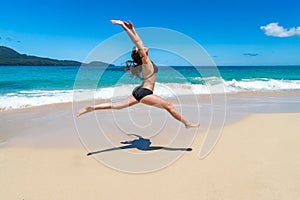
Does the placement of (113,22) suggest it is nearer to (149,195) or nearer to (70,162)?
(70,162)

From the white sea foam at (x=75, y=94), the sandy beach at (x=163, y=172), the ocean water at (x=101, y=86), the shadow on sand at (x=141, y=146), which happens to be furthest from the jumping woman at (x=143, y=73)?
the white sea foam at (x=75, y=94)

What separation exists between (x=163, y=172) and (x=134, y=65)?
6.37ft

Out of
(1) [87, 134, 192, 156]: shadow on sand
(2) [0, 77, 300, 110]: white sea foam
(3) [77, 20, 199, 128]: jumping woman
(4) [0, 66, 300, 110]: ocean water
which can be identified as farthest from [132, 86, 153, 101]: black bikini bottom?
(2) [0, 77, 300, 110]: white sea foam

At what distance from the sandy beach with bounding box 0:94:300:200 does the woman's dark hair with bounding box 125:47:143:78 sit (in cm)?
141

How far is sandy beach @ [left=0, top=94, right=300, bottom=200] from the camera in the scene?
3232 mm

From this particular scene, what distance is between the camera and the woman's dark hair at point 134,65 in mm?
4598

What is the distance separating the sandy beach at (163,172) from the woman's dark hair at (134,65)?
1409mm

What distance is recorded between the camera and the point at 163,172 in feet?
12.5

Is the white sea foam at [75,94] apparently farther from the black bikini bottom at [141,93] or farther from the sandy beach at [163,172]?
the black bikini bottom at [141,93]

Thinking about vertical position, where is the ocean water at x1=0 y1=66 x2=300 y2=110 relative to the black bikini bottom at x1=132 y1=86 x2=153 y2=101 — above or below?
above

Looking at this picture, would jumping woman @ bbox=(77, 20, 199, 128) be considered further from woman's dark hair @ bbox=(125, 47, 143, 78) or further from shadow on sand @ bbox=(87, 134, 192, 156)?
shadow on sand @ bbox=(87, 134, 192, 156)

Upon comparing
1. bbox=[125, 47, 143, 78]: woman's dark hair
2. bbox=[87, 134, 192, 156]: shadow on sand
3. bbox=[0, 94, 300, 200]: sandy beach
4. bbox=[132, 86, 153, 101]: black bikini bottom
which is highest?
bbox=[125, 47, 143, 78]: woman's dark hair

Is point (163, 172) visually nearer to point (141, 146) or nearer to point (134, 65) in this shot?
point (141, 146)

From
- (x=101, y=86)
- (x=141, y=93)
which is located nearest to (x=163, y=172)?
(x=141, y=93)
